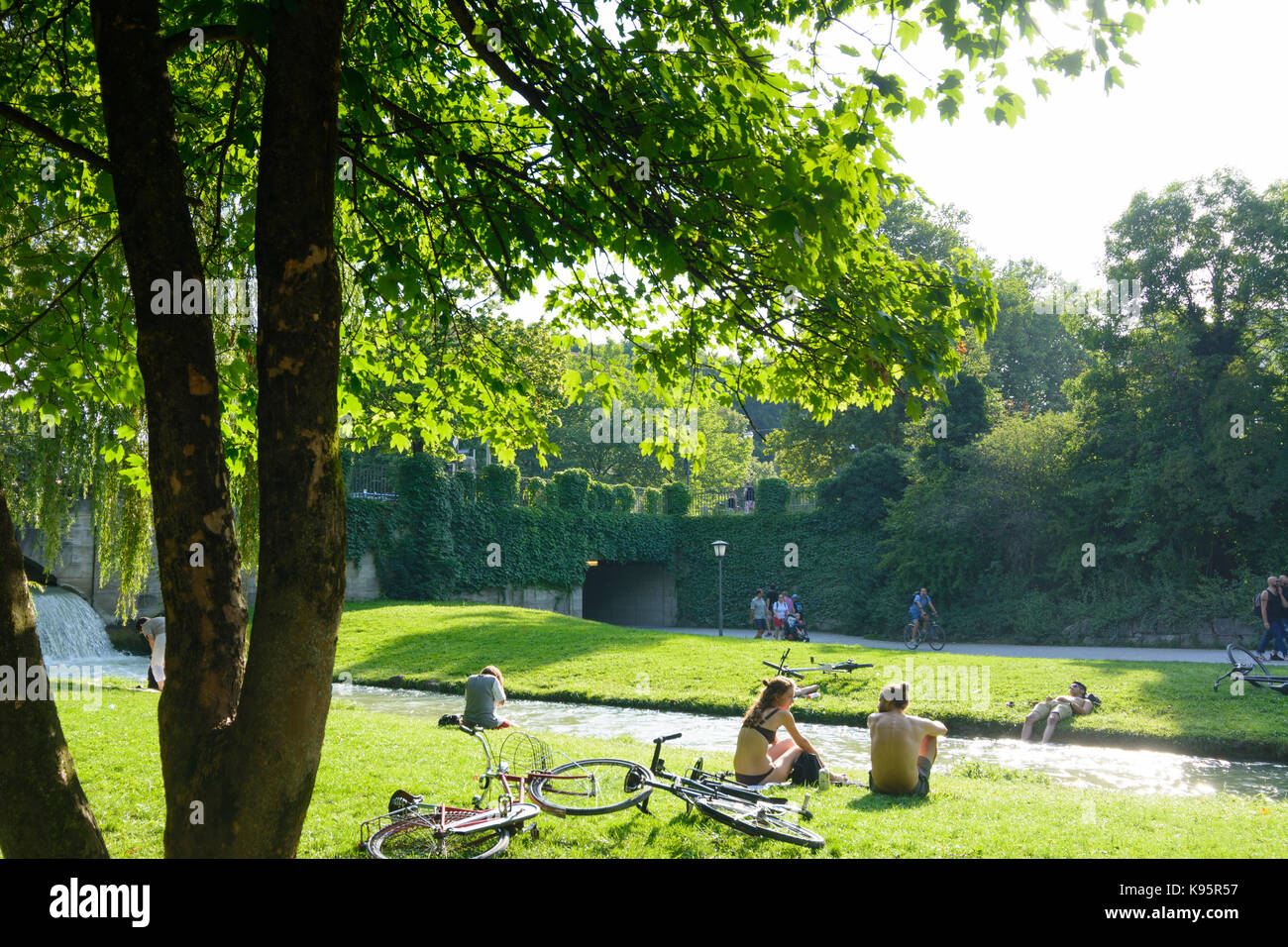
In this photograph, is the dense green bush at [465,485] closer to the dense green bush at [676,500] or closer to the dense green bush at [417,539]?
the dense green bush at [417,539]

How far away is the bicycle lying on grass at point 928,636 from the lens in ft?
97.8

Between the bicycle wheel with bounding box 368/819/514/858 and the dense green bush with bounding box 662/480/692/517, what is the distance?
37.0 meters

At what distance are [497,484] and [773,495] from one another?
13046 millimetres

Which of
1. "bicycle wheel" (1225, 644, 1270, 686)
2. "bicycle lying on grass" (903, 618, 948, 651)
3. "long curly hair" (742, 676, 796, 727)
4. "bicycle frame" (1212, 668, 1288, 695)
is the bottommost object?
"bicycle lying on grass" (903, 618, 948, 651)

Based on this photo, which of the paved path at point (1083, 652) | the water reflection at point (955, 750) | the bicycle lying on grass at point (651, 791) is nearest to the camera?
the bicycle lying on grass at point (651, 791)

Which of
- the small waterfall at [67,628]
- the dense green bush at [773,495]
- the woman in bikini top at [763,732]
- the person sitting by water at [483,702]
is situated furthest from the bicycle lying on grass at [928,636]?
the small waterfall at [67,628]

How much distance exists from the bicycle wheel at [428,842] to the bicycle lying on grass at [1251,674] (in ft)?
46.3

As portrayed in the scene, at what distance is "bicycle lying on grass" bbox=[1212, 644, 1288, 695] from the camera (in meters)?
15.3

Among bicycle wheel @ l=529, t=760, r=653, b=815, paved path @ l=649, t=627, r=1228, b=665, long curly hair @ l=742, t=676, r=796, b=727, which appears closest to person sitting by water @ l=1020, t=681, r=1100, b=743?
long curly hair @ l=742, t=676, r=796, b=727

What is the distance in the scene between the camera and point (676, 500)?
43.6 metres

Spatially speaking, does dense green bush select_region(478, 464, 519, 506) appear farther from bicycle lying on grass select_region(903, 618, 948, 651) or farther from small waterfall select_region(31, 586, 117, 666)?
bicycle lying on grass select_region(903, 618, 948, 651)

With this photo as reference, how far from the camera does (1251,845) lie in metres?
7.14

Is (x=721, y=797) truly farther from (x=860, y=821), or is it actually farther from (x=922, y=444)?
(x=922, y=444)
